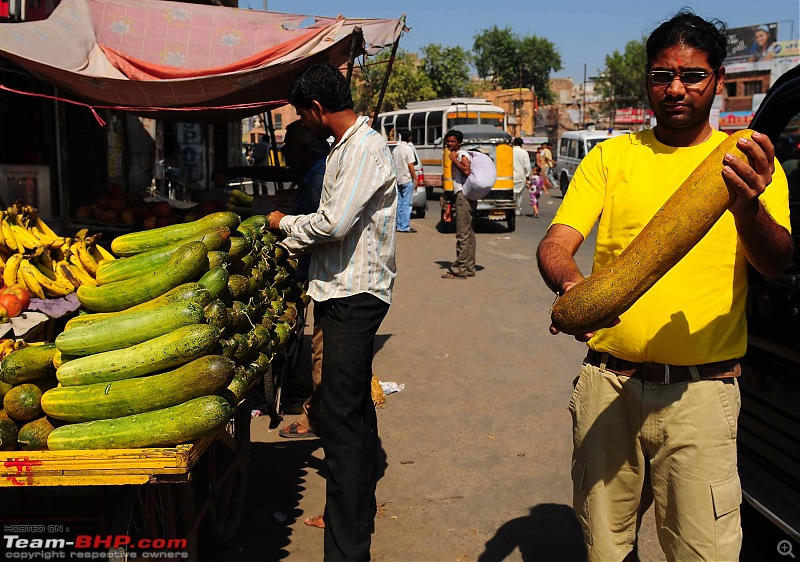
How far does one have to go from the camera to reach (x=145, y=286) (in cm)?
344

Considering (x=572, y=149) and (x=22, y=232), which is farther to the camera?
(x=572, y=149)

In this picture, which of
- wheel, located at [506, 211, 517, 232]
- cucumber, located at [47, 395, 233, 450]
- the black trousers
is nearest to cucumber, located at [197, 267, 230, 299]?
the black trousers

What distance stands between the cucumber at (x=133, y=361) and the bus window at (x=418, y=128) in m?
25.1

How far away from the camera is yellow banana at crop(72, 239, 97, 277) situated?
484cm

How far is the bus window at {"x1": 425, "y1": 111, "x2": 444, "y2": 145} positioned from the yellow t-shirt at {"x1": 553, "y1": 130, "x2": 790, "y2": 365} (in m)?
24.4

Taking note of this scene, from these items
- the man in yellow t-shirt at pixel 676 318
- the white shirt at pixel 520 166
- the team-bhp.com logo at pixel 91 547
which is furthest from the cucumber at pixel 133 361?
the white shirt at pixel 520 166

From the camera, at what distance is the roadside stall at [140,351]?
9.31ft

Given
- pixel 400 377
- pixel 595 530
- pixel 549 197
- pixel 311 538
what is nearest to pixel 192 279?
pixel 311 538

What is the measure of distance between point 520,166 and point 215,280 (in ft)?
50.8

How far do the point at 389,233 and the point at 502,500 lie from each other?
1821mm

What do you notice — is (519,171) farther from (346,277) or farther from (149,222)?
(346,277)

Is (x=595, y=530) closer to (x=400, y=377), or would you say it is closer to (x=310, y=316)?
(x=400, y=377)

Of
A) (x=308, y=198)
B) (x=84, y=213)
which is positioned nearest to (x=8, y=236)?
(x=84, y=213)

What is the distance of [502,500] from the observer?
452cm
